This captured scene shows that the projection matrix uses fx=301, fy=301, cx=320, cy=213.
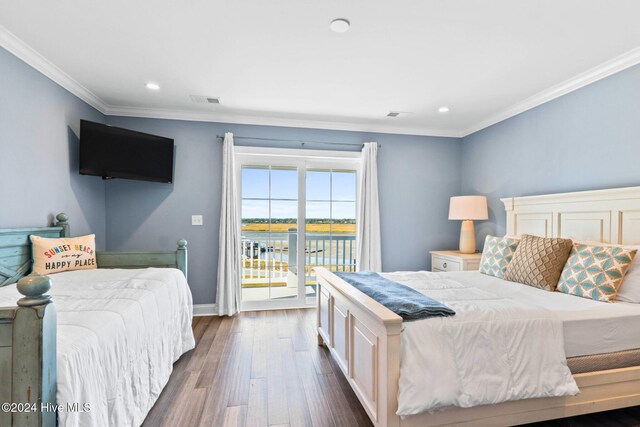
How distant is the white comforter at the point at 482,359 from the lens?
144 centimetres

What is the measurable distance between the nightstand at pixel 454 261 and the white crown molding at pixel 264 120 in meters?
1.74

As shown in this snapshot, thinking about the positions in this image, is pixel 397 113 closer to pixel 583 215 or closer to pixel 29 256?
pixel 583 215

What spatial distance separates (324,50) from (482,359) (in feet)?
7.39

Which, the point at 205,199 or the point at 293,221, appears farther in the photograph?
the point at 293,221

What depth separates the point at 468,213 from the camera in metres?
3.63

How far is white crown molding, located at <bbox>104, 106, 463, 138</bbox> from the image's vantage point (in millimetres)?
3568

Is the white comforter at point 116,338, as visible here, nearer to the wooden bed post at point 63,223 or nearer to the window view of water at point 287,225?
the wooden bed post at point 63,223

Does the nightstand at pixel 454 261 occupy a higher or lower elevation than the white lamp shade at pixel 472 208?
lower

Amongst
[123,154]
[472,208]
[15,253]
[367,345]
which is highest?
[123,154]

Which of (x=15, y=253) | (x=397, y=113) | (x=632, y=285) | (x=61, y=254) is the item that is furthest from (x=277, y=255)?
(x=632, y=285)

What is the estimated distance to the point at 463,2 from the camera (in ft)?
5.75

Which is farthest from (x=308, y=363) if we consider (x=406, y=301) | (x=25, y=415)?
(x=25, y=415)

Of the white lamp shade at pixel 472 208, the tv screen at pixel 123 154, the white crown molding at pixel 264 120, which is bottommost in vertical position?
the white lamp shade at pixel 472 208

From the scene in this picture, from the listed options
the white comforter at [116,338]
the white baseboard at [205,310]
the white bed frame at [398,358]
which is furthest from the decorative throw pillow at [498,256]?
the white baseboard at [205,310]
